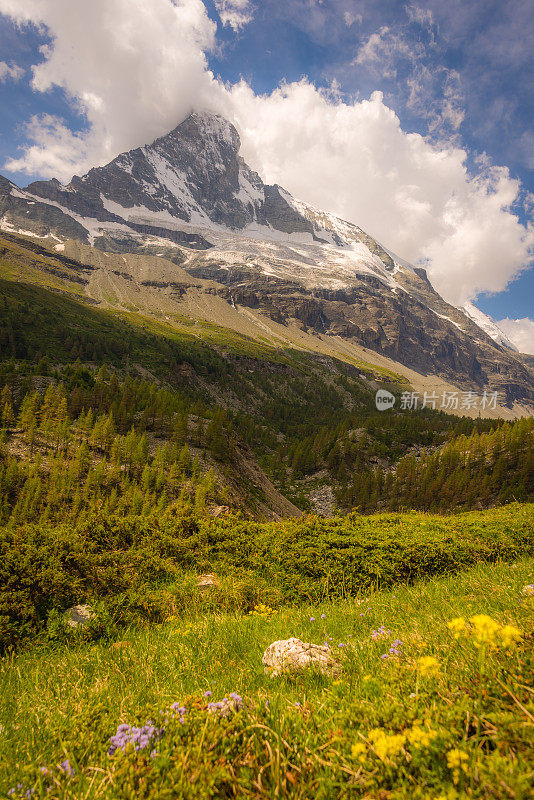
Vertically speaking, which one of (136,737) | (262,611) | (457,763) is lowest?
(262,611)

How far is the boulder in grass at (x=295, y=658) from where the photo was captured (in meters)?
3.97

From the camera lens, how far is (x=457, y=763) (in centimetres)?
160

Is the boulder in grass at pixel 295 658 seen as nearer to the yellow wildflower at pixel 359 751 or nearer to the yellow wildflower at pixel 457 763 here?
the yellow wildflower at pixel 359 751

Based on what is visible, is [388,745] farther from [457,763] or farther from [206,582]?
[206,582]

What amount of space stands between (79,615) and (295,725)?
6342 millimetres

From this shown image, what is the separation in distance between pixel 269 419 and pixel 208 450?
125m

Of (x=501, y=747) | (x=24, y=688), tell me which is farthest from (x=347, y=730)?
(x=24, y=688)

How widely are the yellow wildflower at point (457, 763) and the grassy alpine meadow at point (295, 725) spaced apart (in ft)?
0.03

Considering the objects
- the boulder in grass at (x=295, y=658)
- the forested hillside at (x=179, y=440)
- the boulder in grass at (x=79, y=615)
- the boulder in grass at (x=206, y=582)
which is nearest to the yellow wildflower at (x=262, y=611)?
the boulder in grass at (x=206, y=582)

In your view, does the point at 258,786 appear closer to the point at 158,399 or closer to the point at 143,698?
the point at 143,698

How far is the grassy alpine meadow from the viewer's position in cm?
184

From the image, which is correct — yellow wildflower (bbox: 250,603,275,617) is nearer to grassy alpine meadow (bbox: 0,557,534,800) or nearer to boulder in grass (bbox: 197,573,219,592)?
boulder in grass (bbox: 197,573,219,592)

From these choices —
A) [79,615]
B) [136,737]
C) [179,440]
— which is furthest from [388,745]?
[179,440]

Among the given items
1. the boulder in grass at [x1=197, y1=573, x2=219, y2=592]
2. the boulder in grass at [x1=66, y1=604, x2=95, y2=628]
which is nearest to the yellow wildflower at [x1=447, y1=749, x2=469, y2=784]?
the boulder in grass at [x1=66, y1=604, x2=95, y2=628]
